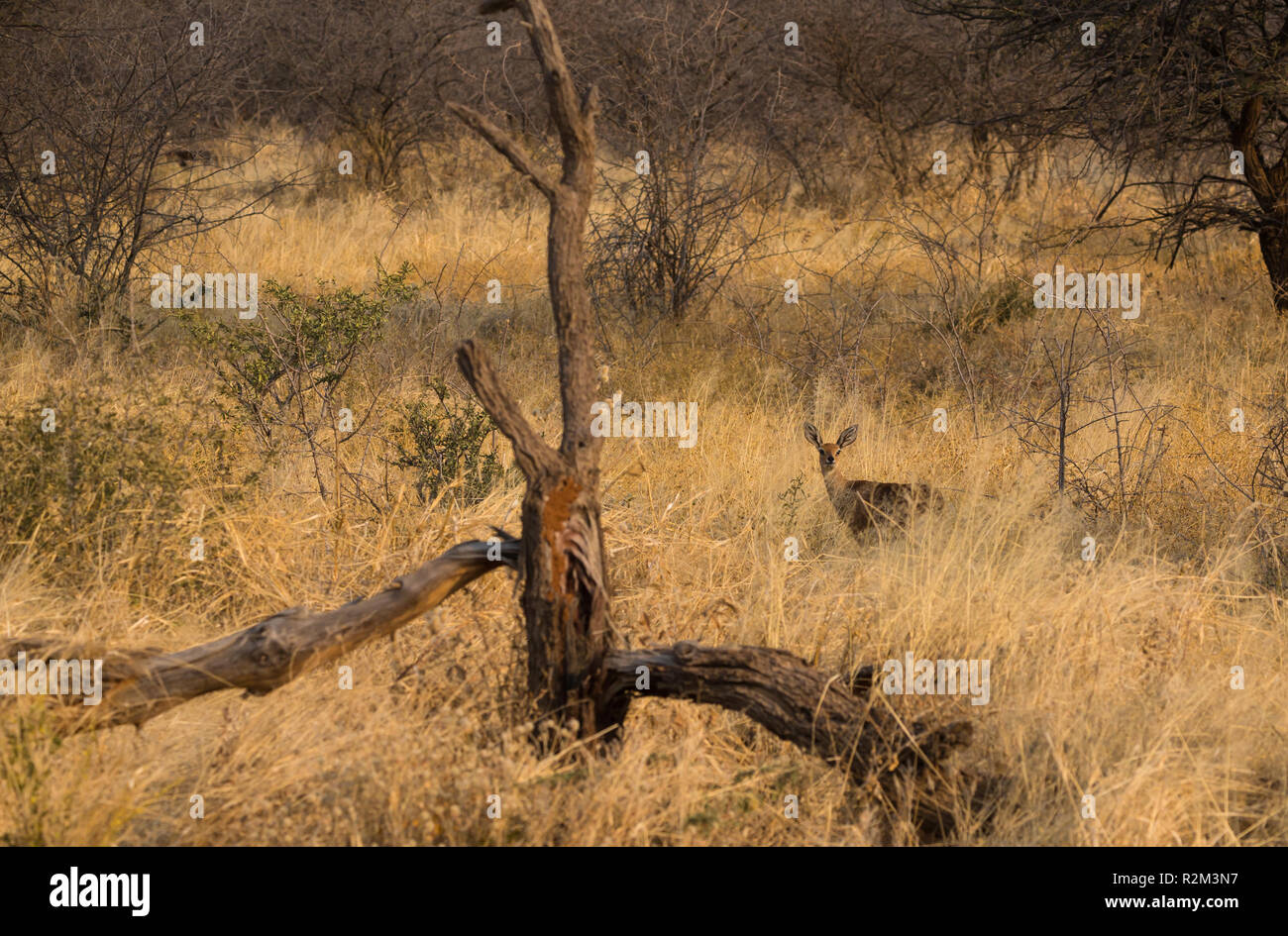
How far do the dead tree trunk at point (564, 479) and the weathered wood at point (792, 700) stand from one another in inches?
6.1

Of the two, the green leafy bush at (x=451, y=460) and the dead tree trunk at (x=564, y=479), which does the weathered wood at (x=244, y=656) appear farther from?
the green leafy bush at (x=451, y=460)

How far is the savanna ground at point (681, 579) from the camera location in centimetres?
296

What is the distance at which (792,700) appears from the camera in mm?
3100

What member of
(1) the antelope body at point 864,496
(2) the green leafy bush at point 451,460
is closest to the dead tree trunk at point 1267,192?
(1) the antelope body at point 864,496

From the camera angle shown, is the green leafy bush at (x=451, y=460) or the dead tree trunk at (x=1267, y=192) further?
the dead tree trunk at (x=1267, y=192)

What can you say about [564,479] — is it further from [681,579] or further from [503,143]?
[681,579]

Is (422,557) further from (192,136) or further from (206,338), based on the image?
(192,136)

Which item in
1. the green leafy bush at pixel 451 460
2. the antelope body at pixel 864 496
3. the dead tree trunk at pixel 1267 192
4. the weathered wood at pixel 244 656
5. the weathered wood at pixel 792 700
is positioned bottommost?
the weathered wood at pixel 792 700

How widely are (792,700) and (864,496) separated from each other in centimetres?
213

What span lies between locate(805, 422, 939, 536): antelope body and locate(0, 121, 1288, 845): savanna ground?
0.10 meters

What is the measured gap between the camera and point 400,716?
11.0 feet

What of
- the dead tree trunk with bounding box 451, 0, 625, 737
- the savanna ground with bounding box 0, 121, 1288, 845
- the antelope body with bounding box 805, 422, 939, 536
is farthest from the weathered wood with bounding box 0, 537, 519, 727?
the antelope body with bounding box 805, 422, 939, 536

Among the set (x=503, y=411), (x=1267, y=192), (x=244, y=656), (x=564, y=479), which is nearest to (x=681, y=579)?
(x=564, y=479)
